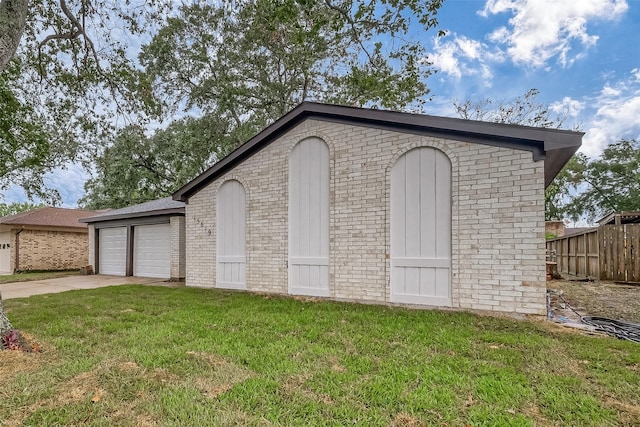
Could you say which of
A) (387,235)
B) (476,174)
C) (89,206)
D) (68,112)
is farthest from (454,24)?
(89,206)

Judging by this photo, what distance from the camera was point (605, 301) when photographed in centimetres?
772

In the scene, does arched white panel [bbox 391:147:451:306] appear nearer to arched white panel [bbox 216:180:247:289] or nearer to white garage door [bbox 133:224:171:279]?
arched white panel [bbox 216:180:247:289]

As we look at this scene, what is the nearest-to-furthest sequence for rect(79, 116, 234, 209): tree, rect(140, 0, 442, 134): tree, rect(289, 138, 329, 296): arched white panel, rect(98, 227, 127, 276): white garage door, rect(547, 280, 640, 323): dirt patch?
rect(547, 280, 640, 323): dirt patch < rect(289, 138, 329, 296): arched white panel < rect(98, 227, 127, 276): white garage door < rect(140, 0, 442, 134): tree < rect(79, 116, 234, 209): tree

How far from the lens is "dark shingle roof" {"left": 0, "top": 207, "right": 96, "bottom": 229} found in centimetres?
1659

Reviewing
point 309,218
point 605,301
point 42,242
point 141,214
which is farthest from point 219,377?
point 42,242

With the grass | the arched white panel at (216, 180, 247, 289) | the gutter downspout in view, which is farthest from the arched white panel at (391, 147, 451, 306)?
the gutter downspout

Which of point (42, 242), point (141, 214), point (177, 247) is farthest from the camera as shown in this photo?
point (42, 242)

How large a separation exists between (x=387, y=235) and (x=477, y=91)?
15314 mm

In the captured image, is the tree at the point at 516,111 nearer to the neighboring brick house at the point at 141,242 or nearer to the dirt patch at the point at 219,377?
the neighboring brick house at the point at 141,242

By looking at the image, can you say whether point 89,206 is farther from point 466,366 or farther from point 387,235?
point 466,366

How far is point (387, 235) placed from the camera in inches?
270

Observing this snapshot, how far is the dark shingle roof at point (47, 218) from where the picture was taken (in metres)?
16.6

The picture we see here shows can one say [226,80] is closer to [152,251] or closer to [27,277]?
[152,251]

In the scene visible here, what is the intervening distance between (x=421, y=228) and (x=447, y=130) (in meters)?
1.94
